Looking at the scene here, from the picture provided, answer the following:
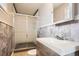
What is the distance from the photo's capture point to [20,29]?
1.00 m

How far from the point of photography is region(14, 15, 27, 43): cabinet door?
1.00 m

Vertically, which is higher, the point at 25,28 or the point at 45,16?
the point at 45,16

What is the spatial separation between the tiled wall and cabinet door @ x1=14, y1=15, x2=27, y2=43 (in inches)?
8.5

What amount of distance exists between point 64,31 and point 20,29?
57 centimetres

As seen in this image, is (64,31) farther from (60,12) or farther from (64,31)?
(60,12)

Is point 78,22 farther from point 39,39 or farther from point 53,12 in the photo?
point 39,39

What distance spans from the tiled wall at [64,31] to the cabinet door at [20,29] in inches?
8.5

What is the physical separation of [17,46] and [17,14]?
445mm

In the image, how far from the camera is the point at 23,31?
102 cm

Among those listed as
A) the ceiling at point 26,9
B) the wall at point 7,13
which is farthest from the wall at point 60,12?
the wall at point 7,13

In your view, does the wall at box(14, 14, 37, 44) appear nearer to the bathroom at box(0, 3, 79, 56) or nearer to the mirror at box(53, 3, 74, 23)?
the bathroom at box(0, 3, 79, 56)

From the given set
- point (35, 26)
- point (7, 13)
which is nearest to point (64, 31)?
point (35, 26)

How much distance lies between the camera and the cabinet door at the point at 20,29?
1.00m

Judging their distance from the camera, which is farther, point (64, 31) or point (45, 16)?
point (45, 16)
